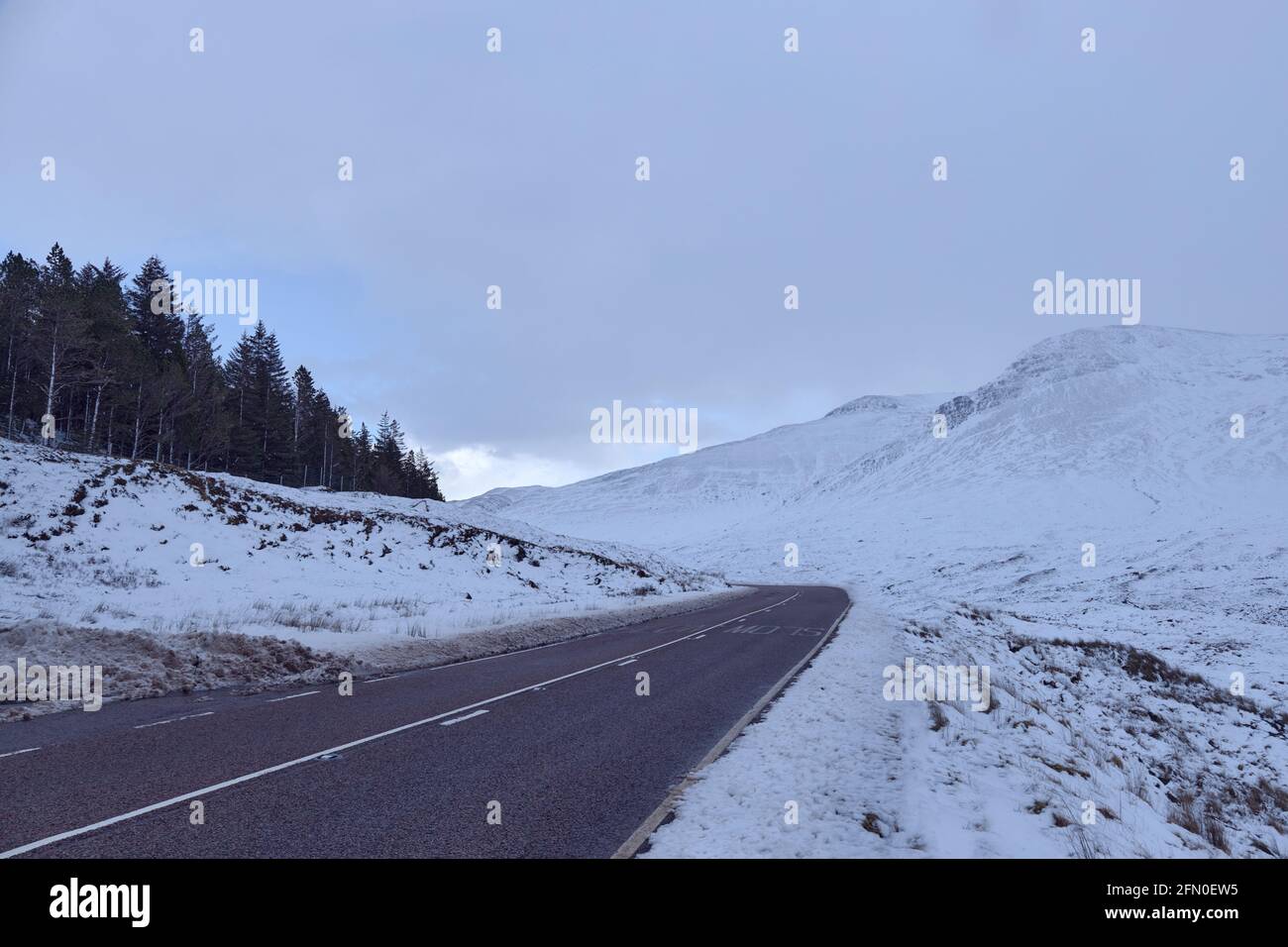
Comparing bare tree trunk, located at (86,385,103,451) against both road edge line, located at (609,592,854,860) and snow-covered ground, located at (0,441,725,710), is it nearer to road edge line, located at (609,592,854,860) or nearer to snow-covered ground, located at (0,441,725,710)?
snow-covered ground, located at (0,441,725,710)

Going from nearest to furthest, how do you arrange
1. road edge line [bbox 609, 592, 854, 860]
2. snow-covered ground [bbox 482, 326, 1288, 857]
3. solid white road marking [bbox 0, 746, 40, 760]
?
road edge line [bbox 609, 592, 854, 860]
snow-covered ground [bbox 482, 326, 1288, 857]
solid white road marking [bbox 0, 746, 40, 760]

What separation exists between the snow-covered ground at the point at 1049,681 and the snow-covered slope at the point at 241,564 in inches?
457

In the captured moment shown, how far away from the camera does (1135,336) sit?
172875mm

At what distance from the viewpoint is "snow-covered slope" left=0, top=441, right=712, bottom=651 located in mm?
18500

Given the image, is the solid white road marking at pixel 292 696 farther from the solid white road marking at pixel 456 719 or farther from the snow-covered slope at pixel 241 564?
the snow-covered slope at pixel 241 564

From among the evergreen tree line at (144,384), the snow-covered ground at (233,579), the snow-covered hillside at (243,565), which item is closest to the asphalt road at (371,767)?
the snow-covered ground at (233,579)

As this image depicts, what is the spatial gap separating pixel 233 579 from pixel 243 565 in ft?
7.43

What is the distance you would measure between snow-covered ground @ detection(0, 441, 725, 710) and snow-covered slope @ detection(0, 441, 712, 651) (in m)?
0.09

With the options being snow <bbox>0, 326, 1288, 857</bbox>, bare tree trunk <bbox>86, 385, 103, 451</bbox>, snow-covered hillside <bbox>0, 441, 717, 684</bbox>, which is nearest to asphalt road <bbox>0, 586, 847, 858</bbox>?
snow <bbox>0, 326, 1288, 857</bbox>

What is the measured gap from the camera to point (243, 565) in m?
27.6

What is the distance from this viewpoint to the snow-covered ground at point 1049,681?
21.1 feet
